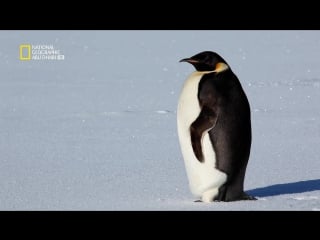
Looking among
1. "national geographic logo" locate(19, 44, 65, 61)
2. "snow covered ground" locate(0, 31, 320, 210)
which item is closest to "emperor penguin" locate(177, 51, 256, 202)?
"snow covered ground" locate(0, 31, 320, 210)

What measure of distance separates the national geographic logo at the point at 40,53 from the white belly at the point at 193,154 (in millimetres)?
11482

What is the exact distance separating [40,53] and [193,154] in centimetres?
1284

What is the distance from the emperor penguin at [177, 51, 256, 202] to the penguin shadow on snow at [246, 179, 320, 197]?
0.26m

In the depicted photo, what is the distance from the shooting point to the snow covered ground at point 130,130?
4.46m

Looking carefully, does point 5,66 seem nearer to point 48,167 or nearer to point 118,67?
point 118,67

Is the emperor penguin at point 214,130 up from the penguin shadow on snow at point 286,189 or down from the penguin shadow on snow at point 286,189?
up

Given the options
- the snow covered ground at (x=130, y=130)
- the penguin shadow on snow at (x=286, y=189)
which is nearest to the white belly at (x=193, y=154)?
the snow covered ground at (x=130, y=130)

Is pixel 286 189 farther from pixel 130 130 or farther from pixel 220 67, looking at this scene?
pixel 130 130

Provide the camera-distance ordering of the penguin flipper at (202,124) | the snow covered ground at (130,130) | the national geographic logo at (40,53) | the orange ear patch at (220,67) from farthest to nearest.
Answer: the national geographic logo at (40,53) → the snow covered ground at (130,130) → the orange ear patch at (220,67) → the penguin flipper at (202,124)

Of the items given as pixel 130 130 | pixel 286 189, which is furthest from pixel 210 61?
pixel 130 130

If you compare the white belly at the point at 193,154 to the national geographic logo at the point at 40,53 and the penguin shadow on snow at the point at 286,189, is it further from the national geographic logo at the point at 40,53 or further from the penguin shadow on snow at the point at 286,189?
the national geographic logo at the point at 40,53

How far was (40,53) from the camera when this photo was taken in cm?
1667

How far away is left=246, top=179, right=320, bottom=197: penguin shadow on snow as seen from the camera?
178 inches

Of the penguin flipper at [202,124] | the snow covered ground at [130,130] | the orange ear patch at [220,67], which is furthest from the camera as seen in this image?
the snow covered ground at [130,130]
